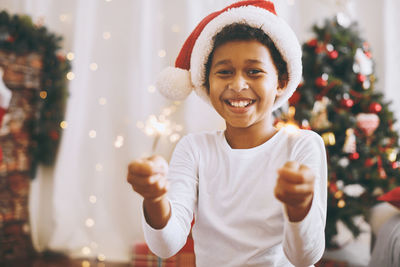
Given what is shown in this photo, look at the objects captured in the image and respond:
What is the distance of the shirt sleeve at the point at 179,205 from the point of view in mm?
679

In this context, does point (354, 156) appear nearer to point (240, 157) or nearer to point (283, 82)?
point (283, 82)

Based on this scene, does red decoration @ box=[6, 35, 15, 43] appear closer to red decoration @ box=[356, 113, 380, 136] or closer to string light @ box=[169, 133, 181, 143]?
string light @ box=[169, 133, 181, 143]

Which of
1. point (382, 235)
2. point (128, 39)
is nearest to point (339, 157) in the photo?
point (382, 235)

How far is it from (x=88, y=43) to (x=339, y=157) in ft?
5.93

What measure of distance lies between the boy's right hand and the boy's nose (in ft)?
0.92

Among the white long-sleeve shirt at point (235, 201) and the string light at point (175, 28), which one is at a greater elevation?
the string light at point (175, 28)

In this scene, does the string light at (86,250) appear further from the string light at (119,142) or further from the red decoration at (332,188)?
the red decoration at (332,188)

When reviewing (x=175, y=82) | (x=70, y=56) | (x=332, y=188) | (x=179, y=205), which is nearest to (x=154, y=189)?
(x=179, y=205)

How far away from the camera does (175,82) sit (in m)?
0.93

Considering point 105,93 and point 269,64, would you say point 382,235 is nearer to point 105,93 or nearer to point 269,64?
point 269,64

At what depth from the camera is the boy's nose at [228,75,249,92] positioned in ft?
2.48

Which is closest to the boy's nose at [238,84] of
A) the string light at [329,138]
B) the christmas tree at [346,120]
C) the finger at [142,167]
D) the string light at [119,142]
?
the finger at [142,167]

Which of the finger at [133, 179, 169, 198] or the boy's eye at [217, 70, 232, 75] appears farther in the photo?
the boy's eye at [217, 70, 232, 75]

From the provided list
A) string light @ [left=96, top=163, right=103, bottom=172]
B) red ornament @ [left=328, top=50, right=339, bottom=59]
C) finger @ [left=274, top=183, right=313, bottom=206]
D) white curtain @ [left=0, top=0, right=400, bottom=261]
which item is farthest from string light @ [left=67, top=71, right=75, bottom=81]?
finger @ [left=274, top=183, right=313, bottom=206]
